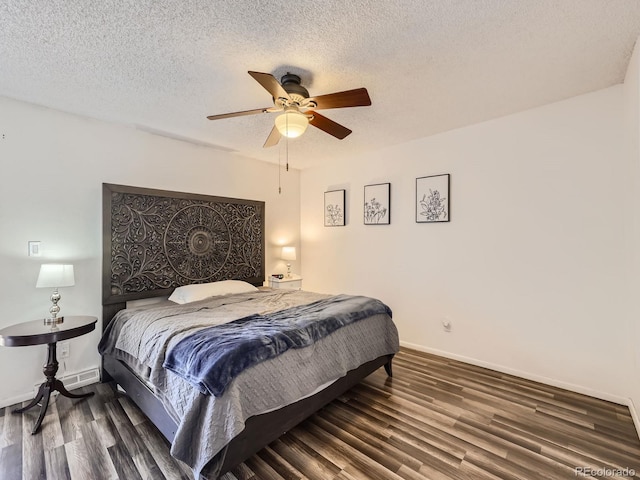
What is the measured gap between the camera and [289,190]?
488cm

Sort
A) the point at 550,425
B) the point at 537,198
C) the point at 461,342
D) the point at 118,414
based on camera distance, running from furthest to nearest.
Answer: the point at 461,342, the point at 537,198, the point at 118,414, the point at 550,425

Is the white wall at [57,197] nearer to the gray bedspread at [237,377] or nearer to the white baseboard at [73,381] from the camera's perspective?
the white baseboard at [73,381]

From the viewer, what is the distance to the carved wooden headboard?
115 inches

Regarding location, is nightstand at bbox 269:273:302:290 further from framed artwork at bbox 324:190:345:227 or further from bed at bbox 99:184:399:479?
framed artwork at bbox 324:190:345:227

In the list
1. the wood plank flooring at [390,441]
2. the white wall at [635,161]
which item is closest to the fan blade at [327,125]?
the white wall at [635,161]

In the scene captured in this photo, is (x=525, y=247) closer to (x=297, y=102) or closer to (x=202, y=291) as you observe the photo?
(x=297, y=102)

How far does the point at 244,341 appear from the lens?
1.81m

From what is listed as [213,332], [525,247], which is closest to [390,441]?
[213,332]

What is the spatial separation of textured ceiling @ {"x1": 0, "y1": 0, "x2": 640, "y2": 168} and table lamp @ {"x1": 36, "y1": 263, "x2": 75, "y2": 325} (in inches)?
56.2

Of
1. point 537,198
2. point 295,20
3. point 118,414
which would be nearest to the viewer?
point 295,20

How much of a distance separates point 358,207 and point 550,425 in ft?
9.80

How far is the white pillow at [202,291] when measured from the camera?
3.12 metres

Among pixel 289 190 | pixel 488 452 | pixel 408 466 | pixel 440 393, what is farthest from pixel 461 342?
pixel 289 190

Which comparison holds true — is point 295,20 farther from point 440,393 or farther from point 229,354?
point 440,393
